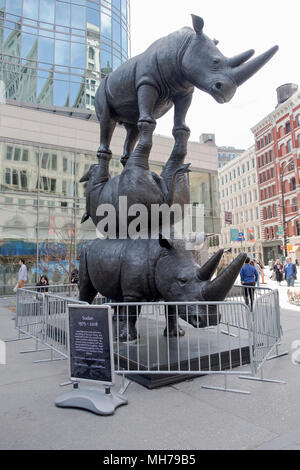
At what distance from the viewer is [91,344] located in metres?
3.77

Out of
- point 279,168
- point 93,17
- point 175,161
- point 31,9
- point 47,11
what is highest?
point 93,17

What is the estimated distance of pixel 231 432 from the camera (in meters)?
3.02

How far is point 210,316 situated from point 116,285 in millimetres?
1932

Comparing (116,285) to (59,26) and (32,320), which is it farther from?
(59,26)

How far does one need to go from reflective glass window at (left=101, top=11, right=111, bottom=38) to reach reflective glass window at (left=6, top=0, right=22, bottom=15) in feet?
20.8

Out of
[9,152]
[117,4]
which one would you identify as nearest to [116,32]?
[117,4]

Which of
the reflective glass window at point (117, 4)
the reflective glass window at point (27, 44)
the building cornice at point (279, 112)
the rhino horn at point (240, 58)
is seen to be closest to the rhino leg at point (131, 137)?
the rhino horn at point (240, 58)

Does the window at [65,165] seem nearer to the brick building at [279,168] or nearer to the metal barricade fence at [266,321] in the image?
the metal barricade fence at [266,321]

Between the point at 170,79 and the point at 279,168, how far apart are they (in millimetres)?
45813

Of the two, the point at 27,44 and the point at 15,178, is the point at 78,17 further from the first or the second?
the point at 15,178

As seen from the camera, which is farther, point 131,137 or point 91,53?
point 91,53

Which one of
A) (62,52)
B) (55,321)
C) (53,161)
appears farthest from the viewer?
(62,52)

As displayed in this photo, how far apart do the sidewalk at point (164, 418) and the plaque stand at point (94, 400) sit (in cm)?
6
